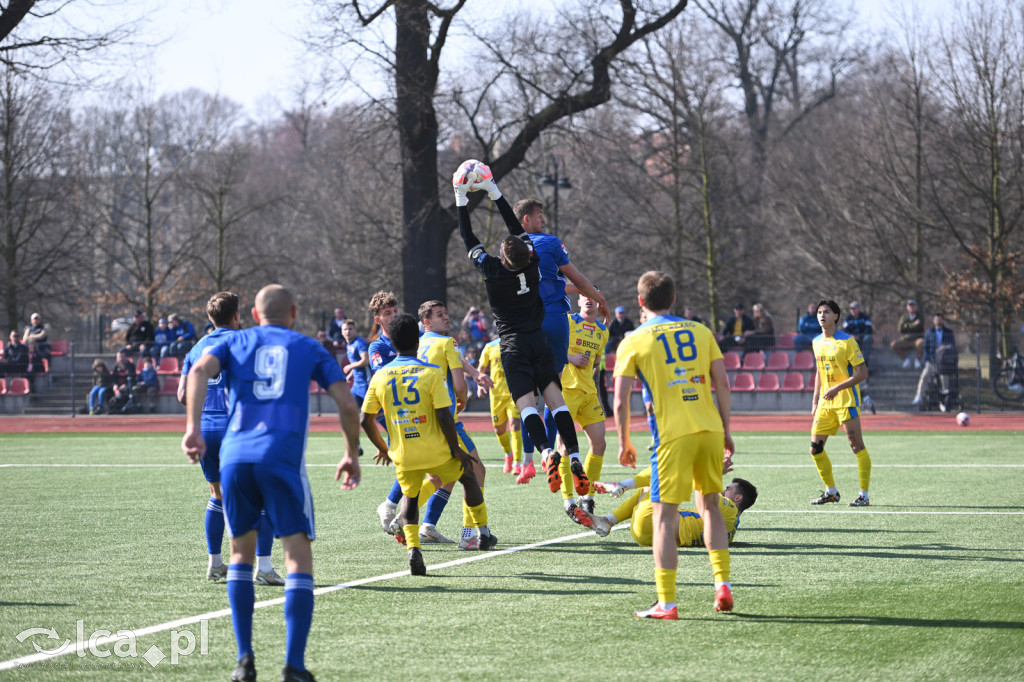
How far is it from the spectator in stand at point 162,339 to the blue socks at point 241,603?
1027 inches

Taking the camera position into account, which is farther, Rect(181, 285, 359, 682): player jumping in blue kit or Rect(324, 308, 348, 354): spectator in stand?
Rect(324, 308, 348, 354): spectator in stand

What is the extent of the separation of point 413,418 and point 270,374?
2.75 meters

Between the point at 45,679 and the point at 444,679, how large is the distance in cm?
181

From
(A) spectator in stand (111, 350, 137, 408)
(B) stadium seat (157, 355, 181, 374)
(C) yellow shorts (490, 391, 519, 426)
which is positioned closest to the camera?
(C) yellow shorts (490, 391, 519, 426)

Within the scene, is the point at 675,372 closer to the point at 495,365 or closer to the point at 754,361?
the point at 495,365

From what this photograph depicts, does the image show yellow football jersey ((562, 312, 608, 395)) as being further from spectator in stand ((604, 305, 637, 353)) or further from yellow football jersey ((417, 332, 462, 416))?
spectator in stand ((604, 305, 637, 353))

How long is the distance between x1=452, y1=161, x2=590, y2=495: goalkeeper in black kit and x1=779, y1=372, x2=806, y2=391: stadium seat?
19.2 m

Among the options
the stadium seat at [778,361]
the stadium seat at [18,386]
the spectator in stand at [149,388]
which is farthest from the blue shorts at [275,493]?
the stadium seat at [18,386]

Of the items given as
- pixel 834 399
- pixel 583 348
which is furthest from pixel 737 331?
pixel 583 348

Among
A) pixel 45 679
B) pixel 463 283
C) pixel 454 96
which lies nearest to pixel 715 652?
pixel 45 679

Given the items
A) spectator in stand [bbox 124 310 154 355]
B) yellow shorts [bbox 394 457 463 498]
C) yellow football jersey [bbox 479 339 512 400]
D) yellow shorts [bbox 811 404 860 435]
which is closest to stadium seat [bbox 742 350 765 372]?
yellow football jersey [bbox 479 339 512 400]

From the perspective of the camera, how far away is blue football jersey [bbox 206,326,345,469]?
5191 mm

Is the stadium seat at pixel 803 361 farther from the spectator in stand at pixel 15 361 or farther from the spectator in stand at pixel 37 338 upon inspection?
the spectator in stand at pixel 15 361

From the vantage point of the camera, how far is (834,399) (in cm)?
1173
